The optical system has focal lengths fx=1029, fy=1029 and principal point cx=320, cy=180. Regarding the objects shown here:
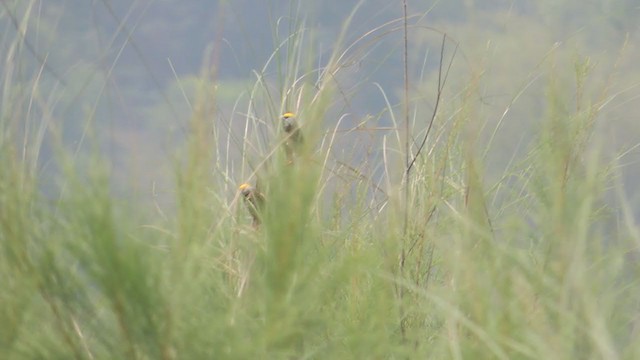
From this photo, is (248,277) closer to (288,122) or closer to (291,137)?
(291,137)

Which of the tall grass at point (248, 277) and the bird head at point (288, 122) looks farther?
the bird head at point (288, 122)

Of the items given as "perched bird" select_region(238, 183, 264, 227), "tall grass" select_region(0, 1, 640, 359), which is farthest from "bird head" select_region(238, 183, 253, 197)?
"tall grass" select_region(0, 1, 640, 359)

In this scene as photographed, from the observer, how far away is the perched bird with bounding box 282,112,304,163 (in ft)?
3.36

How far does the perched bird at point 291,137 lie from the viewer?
102 cm

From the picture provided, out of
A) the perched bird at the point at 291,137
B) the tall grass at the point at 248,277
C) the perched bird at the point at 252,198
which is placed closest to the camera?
the tall grass at the point at 248,277

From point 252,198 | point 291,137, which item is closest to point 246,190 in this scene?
point 252,198

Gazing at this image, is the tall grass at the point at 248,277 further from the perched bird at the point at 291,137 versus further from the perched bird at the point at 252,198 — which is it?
the perched bird at the point at 252,198

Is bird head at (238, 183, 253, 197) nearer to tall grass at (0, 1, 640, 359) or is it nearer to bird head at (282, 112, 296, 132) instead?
bird head at (282, 112, 296, 132)

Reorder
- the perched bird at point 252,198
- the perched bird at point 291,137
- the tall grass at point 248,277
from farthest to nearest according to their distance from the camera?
the perched bird at point 252,198
the perched bird at point 291,137
the tall grass at point 248,277

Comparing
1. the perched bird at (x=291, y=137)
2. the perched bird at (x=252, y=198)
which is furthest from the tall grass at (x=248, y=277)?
the perched bird at (x=252, y=198)

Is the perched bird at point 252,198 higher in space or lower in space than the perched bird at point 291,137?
lower

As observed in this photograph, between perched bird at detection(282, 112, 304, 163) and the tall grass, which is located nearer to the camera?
the tall grass

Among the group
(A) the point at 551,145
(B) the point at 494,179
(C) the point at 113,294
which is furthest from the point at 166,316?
A: (B) the point at 494,179

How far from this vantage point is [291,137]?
3.66ft
